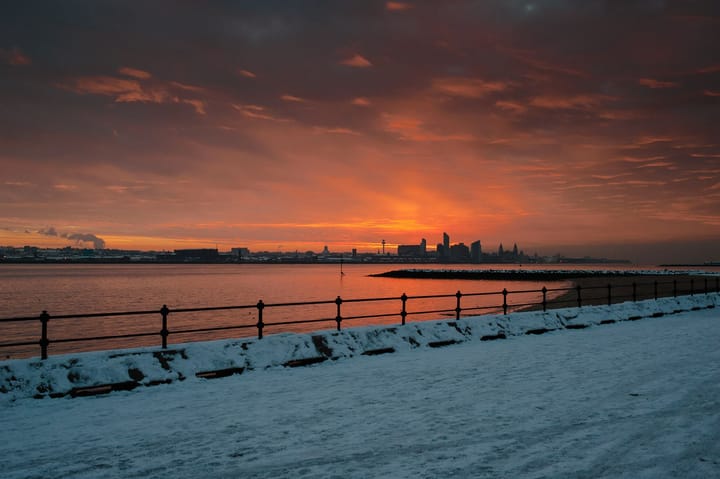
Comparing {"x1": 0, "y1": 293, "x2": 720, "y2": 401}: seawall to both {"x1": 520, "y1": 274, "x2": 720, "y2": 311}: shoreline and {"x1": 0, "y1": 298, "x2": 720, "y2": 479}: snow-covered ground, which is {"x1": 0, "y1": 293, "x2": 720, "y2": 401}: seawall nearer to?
{"x1": 0, "y1": 298, "x2": 720, "y2": 479}: snow-covered ground

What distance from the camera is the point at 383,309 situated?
55938 millimetres

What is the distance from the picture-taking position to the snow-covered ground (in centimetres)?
652

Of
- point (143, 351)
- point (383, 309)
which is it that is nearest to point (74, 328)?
point (383, 309)

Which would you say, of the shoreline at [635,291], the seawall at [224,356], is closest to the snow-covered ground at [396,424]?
the seawall at [224,356]

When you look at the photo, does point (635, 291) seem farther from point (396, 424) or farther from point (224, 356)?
point (396, 424)

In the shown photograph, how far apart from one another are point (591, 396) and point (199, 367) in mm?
8644

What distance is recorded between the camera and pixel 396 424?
27.3 feet

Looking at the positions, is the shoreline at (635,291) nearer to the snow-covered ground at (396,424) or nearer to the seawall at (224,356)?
the seawall at (224,356)

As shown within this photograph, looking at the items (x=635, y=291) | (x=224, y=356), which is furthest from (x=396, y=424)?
(x=635, y=291)

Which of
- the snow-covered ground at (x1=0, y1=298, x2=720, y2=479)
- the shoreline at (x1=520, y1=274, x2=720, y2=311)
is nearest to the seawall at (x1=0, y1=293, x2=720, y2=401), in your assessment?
the snow-covered ground at (x1=0, y1=298, x2=720, y2=479)

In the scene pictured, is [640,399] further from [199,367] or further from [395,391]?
[199,367]

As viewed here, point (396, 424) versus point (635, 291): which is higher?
point (635, 291)

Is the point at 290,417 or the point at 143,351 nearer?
the point at 290,417

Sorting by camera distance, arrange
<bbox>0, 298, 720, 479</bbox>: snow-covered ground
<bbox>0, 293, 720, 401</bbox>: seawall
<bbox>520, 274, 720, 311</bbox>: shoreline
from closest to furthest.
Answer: <bbox>0, 298, 720, 479</bbox>: snow-covered ground → <bbox>0, 293, 720, 401</bbox>: seawall → <bbox>520, 274, 720, 311</bbox>: shoreline
